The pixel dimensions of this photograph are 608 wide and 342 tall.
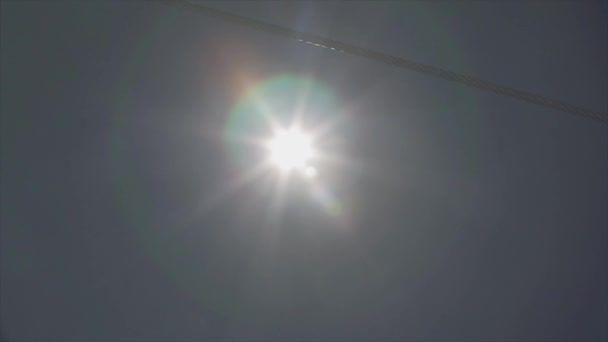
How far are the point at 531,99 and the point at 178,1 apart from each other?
2.19m

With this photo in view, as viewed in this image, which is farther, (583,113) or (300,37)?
(583,113)

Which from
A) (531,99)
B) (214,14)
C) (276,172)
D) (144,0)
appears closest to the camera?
(214,14)

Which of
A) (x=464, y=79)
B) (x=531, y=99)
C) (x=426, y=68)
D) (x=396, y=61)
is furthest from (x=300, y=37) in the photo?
(x=531, y=99)

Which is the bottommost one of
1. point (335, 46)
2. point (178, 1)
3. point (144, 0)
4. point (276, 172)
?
point (335, 46)

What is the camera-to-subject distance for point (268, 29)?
261 cm

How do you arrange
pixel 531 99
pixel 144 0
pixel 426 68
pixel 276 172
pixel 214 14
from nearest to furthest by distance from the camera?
pixel 214 14 < pixel 426 68 < pixel 531 99 < pixel 144 0 < pixel 276 172

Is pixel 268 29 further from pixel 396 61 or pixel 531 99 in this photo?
pixel 531 99

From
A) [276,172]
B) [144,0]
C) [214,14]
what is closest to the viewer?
[214,14]

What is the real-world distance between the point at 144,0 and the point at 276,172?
6.29 feet

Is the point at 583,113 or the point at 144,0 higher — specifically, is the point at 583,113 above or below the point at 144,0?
below

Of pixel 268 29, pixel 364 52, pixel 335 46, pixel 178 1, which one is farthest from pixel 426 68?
pixel 178 1

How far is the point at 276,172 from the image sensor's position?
4.72 metres

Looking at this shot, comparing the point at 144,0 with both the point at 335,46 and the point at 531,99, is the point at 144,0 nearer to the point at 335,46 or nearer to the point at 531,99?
the point at 335,46

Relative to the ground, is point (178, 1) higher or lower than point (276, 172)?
lower
